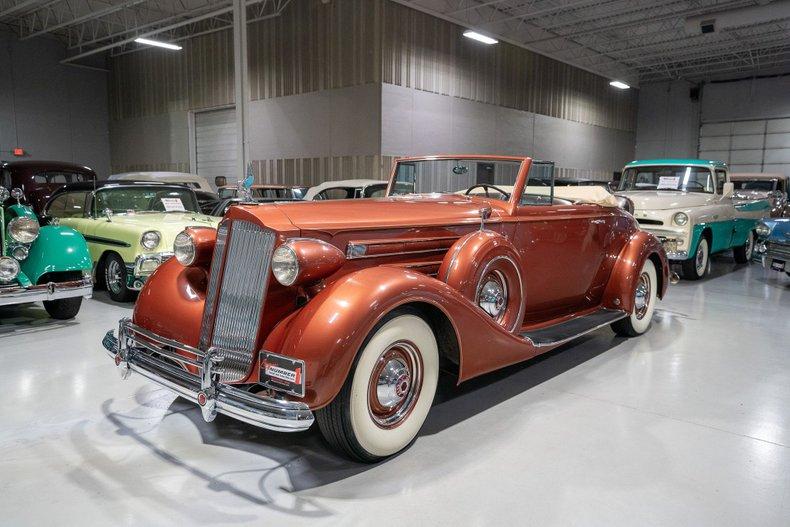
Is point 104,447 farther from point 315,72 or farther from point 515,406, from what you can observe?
point 315,72

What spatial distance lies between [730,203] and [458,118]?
7853mm

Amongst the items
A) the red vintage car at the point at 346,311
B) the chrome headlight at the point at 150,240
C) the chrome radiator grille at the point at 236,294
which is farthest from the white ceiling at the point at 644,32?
the chrome radiator grille at the point at 236,294

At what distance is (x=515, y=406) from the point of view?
3428 mm

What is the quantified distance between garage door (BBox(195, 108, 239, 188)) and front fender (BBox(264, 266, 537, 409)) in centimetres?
1553

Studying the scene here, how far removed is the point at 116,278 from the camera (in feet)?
21.4

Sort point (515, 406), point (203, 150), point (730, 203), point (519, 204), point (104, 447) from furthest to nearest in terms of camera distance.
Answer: point (203, 150), point (730, 203), point (519, 204), point (515, 406), point (104, 447)

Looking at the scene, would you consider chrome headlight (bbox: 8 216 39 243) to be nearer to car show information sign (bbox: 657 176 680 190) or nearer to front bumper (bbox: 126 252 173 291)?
front bumper (bbox: 126 252 173 291)

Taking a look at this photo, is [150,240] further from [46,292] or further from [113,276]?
[46,292]

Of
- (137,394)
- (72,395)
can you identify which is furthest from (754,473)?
(72,395)

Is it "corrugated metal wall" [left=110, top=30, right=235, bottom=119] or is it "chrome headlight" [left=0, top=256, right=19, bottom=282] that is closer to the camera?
"chrome headlight" [left=0, top=256, right=19, bottom=282]

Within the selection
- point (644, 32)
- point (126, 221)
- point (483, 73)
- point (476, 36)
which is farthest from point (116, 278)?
point (644, 32)

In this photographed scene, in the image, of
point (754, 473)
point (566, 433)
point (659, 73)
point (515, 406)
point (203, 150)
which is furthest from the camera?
point (659, 73)

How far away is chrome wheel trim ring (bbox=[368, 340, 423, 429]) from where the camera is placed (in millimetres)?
2656

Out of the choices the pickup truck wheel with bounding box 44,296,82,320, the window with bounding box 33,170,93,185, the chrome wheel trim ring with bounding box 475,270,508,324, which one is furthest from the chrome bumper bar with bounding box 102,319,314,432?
the window with bounding box 33,170,93,185
